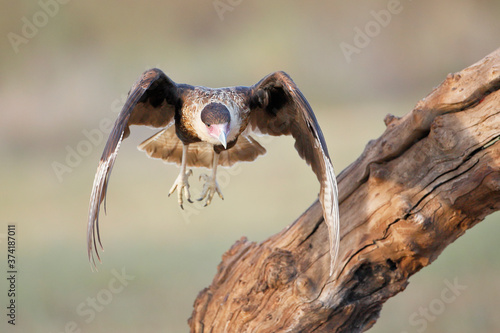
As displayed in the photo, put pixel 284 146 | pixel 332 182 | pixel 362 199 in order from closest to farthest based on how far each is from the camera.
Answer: pixel 332 182 → pixel 362 199 → pixel 284 146

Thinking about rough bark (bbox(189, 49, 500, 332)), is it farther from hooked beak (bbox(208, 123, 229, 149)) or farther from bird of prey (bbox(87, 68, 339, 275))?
hooked beak (bbox(208, 123, 229, 149))

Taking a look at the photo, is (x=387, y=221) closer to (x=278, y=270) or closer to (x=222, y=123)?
(x=278, y=270)

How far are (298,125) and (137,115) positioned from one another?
102 cm

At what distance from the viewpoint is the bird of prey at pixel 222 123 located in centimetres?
310

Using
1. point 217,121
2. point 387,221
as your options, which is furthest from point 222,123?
point 387,221

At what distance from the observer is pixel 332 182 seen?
292 cm

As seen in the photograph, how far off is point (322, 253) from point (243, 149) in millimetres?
1142

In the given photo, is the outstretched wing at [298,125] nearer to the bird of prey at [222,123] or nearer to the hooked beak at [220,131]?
the bird of prey at [222,123]

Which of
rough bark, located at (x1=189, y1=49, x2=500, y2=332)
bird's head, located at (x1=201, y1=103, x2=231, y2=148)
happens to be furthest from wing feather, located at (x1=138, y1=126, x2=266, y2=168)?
rough bark, located at (x1=189, y1=49, x2=500, y2=332)

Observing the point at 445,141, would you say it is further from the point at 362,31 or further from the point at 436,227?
the point at 362,31

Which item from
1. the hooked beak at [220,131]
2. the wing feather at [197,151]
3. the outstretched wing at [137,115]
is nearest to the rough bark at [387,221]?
the hooked beak at [220,131]

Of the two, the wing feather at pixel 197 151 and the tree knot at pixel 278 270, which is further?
the wing feather at pixel 197 151

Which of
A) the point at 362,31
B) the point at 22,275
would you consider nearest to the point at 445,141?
the point at 22,275

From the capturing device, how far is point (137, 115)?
374 cm
